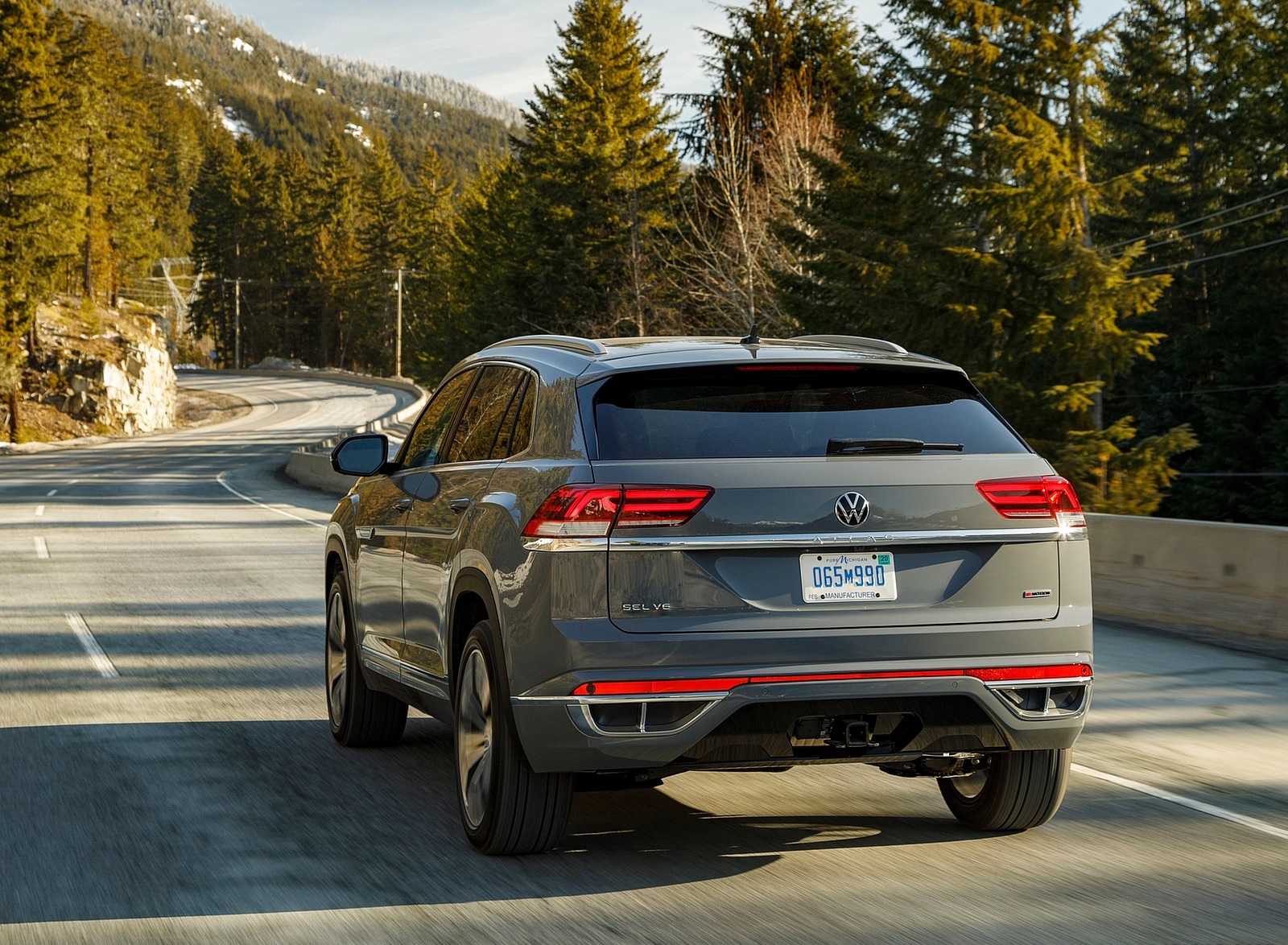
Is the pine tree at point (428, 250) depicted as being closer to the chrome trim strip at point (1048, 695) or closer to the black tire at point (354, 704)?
the black tire at point (354, 704)

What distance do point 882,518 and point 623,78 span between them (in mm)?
58097

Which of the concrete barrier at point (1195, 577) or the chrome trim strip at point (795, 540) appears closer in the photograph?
the chrome trim strip at point (795, 540)

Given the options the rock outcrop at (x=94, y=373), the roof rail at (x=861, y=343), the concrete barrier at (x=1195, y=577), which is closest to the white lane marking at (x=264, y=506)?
the concrete barrier at (x=1195, y=577)

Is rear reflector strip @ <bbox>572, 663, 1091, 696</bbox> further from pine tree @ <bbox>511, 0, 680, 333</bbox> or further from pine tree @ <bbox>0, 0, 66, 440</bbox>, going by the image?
pine tree @ <bbox>0, 0, 66, 440</bbox>

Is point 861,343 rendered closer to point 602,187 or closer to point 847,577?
point 847,577

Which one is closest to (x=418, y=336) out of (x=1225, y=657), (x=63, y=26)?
(x=63, y=26)

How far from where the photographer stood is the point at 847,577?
4.91m

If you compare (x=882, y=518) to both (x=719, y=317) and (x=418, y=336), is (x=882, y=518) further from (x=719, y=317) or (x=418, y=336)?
(x=418, y=336)

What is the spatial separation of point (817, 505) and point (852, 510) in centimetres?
11

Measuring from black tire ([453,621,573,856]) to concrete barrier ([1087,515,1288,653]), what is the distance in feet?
20.4

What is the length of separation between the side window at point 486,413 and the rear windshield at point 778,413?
2.71ft

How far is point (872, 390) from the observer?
5.32 metres

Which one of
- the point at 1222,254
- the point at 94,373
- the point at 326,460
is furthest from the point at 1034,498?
the point at 94,373

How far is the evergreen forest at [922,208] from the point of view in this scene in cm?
2917
